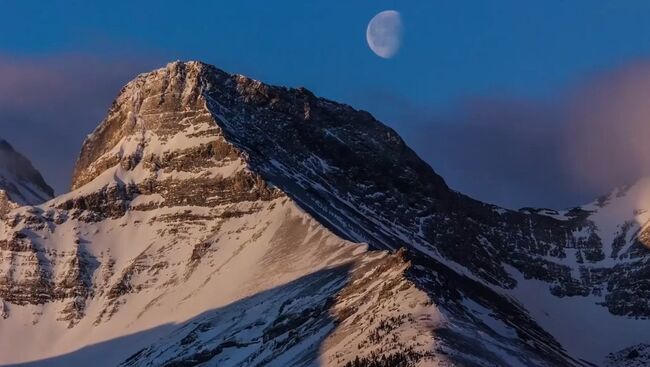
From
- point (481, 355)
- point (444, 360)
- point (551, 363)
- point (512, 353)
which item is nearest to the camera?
point (444, 360)

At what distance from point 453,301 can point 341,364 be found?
32077mm

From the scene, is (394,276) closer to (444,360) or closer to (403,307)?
(403,307)

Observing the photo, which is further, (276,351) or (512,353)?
(276,351)

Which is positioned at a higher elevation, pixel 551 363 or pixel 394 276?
pixel 394 276

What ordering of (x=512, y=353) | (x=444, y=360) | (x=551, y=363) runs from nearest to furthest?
(x=444, y=360) < (x=512, y=353) < (x=551, y=363)

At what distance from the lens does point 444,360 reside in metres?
150

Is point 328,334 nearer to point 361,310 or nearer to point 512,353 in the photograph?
point 361,310

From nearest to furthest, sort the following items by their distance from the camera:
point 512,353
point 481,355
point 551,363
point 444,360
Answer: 1. point 444,360
2. point 481,355
3. point 512,353
4. point 551,363

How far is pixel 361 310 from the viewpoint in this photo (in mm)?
191750

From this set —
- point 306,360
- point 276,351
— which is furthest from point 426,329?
point 276,351

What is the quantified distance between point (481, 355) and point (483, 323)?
3120 cm

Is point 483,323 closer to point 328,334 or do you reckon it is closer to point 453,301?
point 453,301

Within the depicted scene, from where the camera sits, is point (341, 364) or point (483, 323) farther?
point (483, 323)

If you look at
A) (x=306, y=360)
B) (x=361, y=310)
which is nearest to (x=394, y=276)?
(x=361, y=310)
